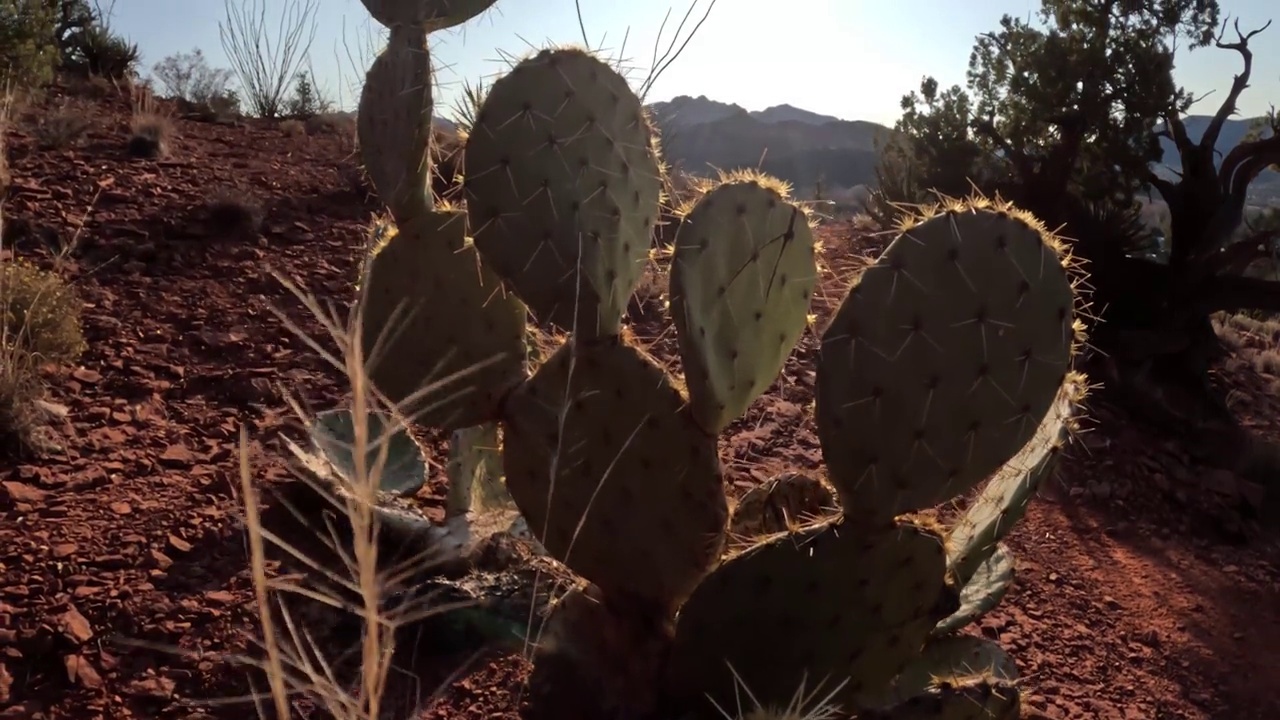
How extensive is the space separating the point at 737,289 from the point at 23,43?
25.9 feet

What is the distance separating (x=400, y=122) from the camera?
2344mm

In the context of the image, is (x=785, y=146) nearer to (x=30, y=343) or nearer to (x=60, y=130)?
(x=60, y=130)

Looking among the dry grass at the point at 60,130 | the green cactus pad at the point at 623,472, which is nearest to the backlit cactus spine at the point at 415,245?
the green cactus pad at the point at 623,472

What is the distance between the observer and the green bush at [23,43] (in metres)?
7.26

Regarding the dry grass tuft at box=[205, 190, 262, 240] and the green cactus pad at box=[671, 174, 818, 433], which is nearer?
the green cactus pad at box=[671, 174, 818, 433]

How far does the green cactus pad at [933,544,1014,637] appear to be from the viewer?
7.90ft

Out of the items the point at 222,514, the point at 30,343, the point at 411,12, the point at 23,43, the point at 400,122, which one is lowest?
the point at 222,514

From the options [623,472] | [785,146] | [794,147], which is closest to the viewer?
[623,472]

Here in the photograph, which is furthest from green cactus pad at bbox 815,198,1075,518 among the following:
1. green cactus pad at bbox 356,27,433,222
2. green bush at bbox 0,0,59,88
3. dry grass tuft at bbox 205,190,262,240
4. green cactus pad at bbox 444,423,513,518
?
green bush at bbox 0,0,59,88

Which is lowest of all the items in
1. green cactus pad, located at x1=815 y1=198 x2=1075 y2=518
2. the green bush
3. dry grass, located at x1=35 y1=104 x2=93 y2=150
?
green cactus pad, located at x1=815 y1=198 x2=1075 y2=518

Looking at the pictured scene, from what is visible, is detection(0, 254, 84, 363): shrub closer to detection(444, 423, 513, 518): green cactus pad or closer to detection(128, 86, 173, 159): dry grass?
detection(444, 423, 513, 518): green cactus pad

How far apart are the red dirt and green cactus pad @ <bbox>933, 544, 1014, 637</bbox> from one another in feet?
1.82

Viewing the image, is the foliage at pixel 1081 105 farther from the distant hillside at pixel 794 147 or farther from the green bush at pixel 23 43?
the distant hillside at pixel 794 147

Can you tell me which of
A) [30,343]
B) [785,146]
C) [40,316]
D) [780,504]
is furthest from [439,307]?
[785,146]
